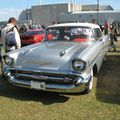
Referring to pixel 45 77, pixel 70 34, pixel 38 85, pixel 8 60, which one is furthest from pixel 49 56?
pixel 70 34

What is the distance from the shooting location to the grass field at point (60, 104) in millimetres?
5117

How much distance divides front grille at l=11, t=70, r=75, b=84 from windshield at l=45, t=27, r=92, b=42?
6.23 ft

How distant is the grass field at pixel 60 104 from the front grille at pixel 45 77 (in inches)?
16.8

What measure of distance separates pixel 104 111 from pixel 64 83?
967 millimetres

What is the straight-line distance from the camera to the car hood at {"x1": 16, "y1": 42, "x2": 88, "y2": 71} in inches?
231

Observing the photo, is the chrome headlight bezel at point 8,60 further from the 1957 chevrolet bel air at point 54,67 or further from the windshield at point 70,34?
the windshield at point 70,34

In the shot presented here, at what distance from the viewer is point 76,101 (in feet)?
19.3

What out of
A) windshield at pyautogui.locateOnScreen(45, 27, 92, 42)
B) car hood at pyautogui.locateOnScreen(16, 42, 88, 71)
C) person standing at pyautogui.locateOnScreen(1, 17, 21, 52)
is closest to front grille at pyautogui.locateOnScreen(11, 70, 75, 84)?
car hood at pyautogui.locateOnScreen(16, 42, 88, 71)

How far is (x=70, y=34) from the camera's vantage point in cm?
759

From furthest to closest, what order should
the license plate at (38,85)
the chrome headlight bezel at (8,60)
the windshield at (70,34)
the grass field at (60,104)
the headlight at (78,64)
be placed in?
the windshield at (70,34)
the chrome headlight bezel at (8,60)
the license plate at (38,85)
the headlight at (78,64)
the grass field at (60,104)

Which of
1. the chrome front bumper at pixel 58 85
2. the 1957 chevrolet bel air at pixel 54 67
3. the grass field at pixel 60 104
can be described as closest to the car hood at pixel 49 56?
the 1957 chevrolet bel air at pixel 54 67

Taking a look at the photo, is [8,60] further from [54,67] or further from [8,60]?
[54,67]

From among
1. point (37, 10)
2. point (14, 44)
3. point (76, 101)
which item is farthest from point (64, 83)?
point (37, 10)

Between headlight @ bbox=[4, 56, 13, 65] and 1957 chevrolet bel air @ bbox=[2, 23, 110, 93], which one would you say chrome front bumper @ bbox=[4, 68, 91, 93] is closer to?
1957 chevrolet bel air @ bbox=[2, 23, 110, 93]
